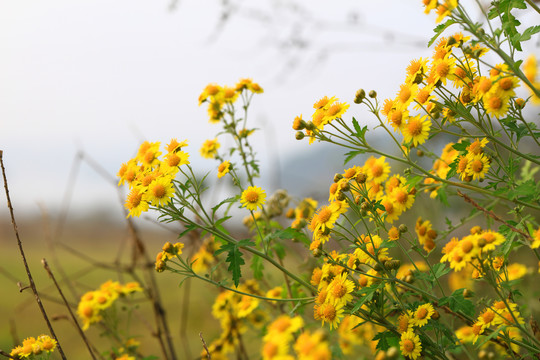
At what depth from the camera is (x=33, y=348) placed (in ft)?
6.13

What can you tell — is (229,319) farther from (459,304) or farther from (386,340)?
(459,304)

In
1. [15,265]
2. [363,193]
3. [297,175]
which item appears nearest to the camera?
[363,193]

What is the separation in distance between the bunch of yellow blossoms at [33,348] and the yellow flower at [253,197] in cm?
97

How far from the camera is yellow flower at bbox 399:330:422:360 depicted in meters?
1.58

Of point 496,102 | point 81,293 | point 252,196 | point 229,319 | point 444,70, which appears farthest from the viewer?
point 81,293

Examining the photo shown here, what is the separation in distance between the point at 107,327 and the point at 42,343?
800 millimetres

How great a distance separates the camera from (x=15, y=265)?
6805 millimetres

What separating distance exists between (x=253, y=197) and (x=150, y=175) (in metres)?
0.45

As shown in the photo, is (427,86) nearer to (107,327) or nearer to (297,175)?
(107,327)

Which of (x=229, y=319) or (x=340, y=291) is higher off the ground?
(x=340, y=291)

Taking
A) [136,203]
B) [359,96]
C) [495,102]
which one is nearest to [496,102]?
[495,102]

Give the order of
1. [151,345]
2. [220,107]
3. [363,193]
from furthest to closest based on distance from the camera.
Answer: [151,345] → [220,107] → [363,193]

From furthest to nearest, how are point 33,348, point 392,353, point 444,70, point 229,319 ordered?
1. point 229,319
2. point 33,348
3. point 444,70
4. point 392,353

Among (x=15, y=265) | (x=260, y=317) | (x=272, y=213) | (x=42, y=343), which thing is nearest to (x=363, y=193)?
(x=272, y=213)
